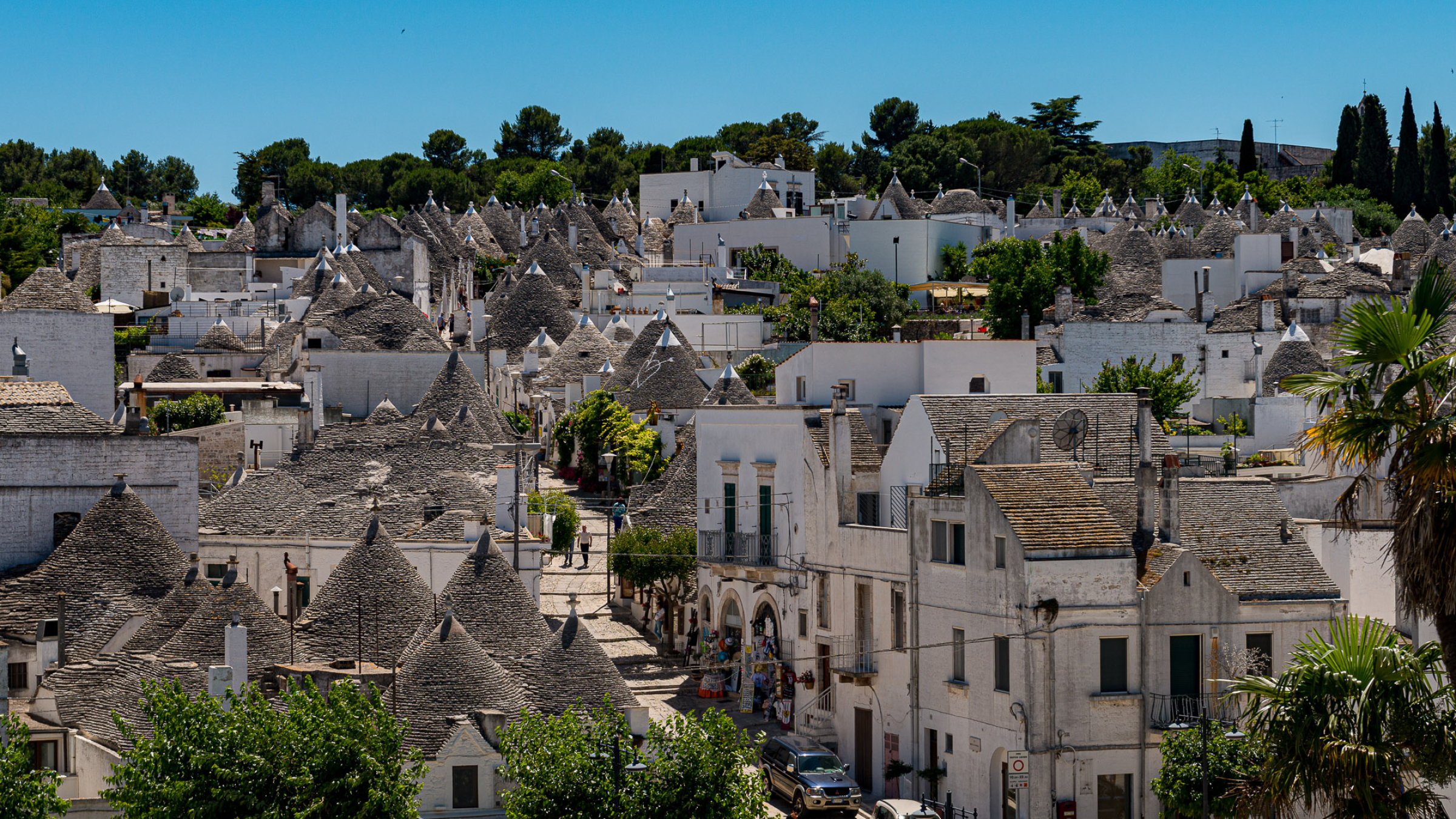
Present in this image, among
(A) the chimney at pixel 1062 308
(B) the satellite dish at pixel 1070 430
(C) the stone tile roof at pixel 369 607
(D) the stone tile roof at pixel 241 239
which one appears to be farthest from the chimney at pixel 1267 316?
(D) the stone tile roof at pixel 241 239

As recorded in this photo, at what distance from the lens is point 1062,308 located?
72.7 meters

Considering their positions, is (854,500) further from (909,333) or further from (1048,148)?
(1048,148)

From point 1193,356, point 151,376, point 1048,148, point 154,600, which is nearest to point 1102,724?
point 154,600

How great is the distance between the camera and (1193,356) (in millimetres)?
71250

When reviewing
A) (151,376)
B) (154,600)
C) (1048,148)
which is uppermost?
(1048,148)

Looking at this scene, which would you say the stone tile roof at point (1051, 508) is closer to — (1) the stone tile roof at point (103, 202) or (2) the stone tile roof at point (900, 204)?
(2) the stone tile roof at point (900, 204)

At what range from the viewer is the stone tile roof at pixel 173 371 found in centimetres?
7112

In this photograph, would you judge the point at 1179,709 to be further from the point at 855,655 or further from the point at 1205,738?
the point at 855,655

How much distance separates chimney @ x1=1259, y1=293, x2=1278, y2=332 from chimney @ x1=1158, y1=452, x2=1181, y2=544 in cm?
3804

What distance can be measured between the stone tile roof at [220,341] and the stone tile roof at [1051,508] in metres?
47.6

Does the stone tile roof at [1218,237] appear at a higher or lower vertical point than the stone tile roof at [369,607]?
higher

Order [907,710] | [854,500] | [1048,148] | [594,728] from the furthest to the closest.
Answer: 1. [1048,148]
2. [854,500]
3. [907,710]
4. [594,728]

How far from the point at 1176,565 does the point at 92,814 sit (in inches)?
759

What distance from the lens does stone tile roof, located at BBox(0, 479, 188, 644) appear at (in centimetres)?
4141
